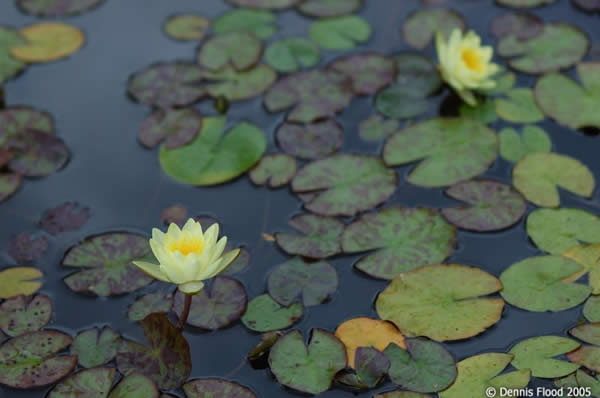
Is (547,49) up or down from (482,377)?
up

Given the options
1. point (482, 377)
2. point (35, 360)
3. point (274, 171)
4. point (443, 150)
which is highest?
point (443, 150)

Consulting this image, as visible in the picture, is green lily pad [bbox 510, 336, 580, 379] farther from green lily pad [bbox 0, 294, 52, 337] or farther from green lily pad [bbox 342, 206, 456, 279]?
green lily pad [bbox 0, 294, 52, 337]

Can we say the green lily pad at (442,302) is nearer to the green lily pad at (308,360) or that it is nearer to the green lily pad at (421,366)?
the green lily pad at (421,366)

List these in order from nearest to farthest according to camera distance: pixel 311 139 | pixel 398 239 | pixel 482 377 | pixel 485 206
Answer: pixel 482 377 < pixel 398 239 < pixel 485 206 < pixel 311 139

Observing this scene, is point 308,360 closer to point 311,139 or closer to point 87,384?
point 87,384

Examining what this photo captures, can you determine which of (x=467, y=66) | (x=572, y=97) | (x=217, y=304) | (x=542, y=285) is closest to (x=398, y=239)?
(x=542, y=285)

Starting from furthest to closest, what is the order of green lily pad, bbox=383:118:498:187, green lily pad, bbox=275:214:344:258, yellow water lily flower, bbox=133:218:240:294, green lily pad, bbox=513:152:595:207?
green lily pad, bbox=383:118:498:187 < green lily pad, bbox=513:152:595:207 < green lily pad, bbox=275:214:344:258 < yellow water lily flower, bbox=133:218:240:294

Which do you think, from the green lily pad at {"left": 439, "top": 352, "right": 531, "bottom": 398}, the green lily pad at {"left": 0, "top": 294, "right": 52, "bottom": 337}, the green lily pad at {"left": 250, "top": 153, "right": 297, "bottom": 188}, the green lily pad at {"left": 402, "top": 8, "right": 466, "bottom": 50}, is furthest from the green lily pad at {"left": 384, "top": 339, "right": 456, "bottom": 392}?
the green lily pad at {"left": 402, "top": 8, "right": 466, "bottom": 50}
